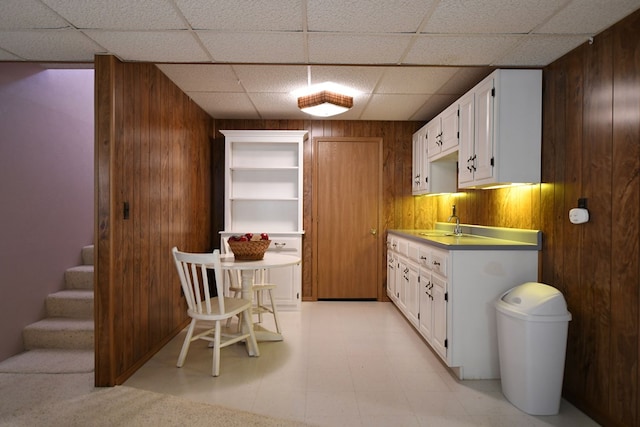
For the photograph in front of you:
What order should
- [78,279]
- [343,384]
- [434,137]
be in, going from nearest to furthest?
1. [343,384]
2. [78,279]
3. [434,137]

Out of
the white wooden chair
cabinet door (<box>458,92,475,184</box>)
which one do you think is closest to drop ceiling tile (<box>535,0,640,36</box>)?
cabinet door (<box>458,92,475,184</box>)

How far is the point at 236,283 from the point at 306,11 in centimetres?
257

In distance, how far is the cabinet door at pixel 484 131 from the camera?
2.75m

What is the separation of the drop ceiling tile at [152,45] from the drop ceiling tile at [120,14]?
0.08m

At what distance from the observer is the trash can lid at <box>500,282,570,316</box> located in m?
2.20

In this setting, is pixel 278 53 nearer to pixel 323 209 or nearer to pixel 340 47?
pixel 340 47

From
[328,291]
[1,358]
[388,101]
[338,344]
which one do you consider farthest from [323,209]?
[1,358]

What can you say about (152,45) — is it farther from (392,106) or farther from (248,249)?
(392,106)

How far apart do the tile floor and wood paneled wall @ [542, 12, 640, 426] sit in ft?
1.01

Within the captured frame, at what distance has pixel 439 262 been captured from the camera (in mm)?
2855

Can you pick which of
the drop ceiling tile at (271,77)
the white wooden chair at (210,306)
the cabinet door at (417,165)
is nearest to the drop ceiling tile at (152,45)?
the drop ceiling tile at (271,77)

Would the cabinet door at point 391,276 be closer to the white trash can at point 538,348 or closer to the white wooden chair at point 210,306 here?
the white wooden chair at point 210,306

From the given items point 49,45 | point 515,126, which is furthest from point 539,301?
point 49,45

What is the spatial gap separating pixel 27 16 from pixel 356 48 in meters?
1.89
